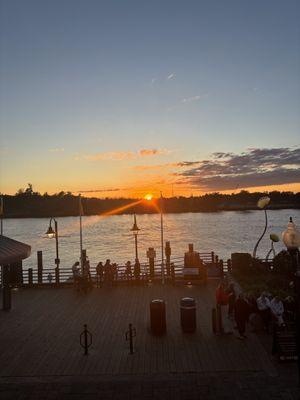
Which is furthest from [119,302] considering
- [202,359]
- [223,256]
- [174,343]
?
[223,256]

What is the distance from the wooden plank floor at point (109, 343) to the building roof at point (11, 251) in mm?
2707

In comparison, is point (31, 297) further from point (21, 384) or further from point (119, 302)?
point (21, 384)

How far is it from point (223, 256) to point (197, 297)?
155 feet

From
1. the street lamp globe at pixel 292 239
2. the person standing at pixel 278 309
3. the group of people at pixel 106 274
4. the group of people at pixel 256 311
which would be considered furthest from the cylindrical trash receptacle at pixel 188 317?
the group of people at pixel 106 274

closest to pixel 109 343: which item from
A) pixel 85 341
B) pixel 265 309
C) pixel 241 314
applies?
pixel 85 341

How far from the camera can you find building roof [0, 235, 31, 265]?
13.6 m

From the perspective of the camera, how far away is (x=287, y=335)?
39.0 ft

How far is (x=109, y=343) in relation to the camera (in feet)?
44.2

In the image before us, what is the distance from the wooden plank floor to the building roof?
8.88 ft

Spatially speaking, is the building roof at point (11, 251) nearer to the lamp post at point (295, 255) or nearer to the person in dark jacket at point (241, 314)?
the person in dark jacket at point (241, 314)

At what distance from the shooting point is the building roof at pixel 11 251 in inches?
535

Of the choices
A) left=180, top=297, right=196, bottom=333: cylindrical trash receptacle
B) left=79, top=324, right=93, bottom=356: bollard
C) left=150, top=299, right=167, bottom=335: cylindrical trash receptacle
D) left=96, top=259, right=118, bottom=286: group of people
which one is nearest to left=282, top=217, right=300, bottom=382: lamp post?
left=180, top=297, right=196, bottom=333: cylindrical trash receptacle

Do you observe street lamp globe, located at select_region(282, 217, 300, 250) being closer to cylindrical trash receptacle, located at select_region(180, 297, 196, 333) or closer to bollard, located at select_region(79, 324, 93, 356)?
cylindrical trash receptacle, located at select_region(180, 297, 196, 333)

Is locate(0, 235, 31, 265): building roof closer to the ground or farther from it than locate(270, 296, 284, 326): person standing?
farther from it
